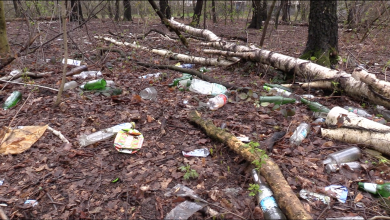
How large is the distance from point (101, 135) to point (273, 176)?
162 cm

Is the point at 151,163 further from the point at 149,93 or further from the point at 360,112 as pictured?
the point at 360,112

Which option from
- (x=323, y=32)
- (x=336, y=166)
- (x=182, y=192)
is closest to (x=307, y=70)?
(x=323, y=32)

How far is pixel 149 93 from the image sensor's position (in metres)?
3.39

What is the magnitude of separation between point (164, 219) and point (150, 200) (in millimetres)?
207

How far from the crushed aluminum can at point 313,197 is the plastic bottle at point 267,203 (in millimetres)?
252

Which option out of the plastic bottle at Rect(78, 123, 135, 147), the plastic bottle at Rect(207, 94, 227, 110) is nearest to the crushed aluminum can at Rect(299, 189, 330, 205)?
the plastic bottle at Rect(207, 94, 227, 110)

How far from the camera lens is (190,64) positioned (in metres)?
4.95

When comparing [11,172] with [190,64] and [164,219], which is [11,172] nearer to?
[164,219]

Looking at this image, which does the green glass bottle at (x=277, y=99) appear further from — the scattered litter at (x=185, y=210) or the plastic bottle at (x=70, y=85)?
the plastic bottle at (x=70, y=85)

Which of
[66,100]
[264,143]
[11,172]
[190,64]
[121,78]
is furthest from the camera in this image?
[190,64]

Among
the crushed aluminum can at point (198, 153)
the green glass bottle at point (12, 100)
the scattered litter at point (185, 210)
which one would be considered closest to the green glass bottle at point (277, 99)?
the crushed aluminum can at point (198, 153)

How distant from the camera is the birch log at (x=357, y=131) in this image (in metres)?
2.13

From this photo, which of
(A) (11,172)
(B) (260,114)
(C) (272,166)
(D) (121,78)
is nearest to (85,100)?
(D) (121,78)

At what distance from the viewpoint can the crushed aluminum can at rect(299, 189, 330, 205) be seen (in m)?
1.68
